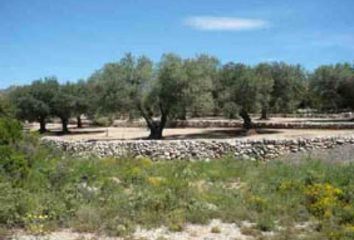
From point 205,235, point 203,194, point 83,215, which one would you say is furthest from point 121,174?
point 205,235

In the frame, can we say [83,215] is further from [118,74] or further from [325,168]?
[118,74]

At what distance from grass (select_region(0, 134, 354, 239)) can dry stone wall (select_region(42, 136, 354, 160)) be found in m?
7.71

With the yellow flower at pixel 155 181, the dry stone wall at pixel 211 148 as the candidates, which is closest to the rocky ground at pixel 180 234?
the yellow flower at pixel 155 181

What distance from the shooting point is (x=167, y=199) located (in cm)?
1156

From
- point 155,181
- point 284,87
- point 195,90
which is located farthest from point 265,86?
point 155,181

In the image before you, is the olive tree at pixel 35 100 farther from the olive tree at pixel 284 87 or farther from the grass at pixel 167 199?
the grass at pixel 167 199

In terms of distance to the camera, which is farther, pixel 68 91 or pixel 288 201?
pixel 68 91

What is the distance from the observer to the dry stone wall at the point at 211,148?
23344 millimetres

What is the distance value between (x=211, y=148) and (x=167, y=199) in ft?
40.7

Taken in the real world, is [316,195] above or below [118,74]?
below

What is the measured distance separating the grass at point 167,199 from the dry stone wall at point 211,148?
7705 millimetres

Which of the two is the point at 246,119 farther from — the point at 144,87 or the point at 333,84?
the point at 333,84

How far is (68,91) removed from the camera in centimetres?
6131

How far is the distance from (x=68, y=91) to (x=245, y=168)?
155 ft
